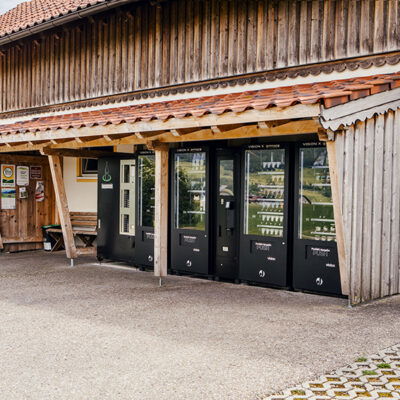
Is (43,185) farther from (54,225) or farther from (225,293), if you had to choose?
(225,293)

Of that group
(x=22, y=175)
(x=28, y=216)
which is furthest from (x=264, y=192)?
(x=28, y=216)

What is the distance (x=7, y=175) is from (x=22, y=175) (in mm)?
358

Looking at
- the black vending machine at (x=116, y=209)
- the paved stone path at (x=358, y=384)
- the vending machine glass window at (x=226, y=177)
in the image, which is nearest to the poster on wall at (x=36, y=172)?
the black vending machine at (x=116, y=209)

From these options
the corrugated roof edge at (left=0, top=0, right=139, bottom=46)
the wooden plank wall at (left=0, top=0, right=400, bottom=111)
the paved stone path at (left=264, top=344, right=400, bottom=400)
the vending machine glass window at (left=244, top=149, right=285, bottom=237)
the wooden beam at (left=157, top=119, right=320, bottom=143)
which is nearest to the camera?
the paved stone path at (left=264, top=344, right=400, bottom=400)

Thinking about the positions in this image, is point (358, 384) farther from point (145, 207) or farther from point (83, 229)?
point (83, 229)

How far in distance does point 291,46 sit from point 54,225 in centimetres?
728

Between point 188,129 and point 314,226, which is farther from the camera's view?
point 314,226

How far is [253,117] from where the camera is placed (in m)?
6.59

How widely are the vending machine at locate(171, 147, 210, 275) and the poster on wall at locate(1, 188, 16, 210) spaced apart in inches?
195

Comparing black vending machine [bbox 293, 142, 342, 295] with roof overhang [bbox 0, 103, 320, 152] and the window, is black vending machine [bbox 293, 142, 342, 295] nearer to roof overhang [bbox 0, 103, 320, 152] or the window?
roof overhang [bbox 0, 103, 320, 152]

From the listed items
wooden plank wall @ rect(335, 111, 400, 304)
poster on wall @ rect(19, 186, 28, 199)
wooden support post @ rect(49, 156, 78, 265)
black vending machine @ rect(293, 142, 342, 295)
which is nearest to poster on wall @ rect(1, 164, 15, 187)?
poster on wall @ rect(19, 186, 28, 199)

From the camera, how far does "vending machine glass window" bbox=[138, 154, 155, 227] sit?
395 inches

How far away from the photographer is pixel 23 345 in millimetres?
5594

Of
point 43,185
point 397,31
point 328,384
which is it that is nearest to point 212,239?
point 397,31
